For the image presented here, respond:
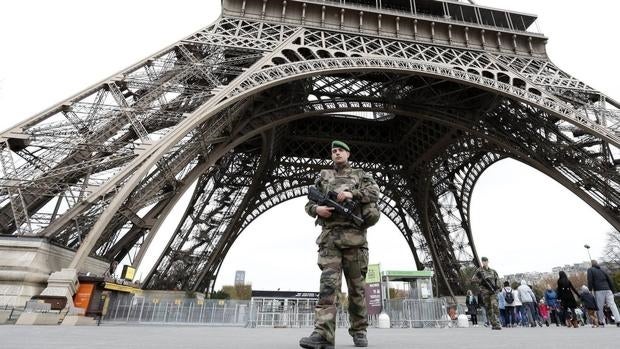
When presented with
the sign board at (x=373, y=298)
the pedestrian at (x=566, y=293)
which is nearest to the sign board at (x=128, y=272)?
the sign board at (x=373, y=298)

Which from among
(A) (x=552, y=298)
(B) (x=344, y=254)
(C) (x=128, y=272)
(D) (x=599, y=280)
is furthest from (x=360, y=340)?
(A) (x=552, y=298)

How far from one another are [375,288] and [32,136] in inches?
426

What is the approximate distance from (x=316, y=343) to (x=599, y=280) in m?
8.39

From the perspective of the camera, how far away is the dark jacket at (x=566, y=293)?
30.9 ft

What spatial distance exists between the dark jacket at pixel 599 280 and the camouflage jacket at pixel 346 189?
25.6 ft

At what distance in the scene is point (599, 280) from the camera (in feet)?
26.6

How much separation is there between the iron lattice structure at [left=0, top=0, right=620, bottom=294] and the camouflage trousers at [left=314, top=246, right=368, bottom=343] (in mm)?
8052

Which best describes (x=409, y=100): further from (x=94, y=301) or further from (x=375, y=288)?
(x=94, y=301)

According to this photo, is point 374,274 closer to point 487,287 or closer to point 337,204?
point 487,287

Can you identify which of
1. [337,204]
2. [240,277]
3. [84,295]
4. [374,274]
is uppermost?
[240,277]

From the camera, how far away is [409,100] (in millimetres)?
18406

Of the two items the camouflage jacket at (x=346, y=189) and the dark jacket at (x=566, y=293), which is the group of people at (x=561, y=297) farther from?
the camouflage jacket at (x=346, y=189)

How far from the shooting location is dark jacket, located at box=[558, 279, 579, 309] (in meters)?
9.43

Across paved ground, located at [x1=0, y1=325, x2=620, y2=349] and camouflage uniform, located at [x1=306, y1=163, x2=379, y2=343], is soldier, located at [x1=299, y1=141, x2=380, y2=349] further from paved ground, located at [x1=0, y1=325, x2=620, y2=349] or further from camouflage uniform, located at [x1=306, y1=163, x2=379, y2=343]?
paved ground, located at [x1=0, y1=325, x2=620, y2=349]
